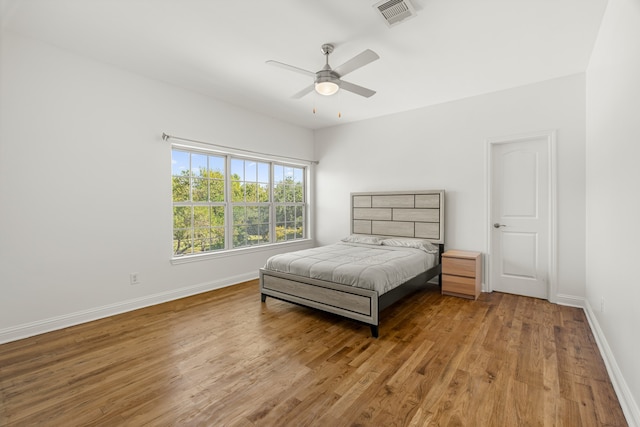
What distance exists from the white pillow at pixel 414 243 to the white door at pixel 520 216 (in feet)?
2.47

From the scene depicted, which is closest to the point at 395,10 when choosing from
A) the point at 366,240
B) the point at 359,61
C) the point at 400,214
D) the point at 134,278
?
the point at 359,61

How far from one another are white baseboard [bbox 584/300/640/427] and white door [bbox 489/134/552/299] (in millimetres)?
1064

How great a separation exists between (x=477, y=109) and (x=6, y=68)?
5.15 metres

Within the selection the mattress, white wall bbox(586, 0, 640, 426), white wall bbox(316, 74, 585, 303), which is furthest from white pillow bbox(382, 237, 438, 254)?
white wall bbox(586, 0, 640, 426)

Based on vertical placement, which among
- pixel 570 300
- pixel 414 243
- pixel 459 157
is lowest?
pixel 570 300

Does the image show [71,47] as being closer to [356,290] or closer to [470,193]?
[356,290]

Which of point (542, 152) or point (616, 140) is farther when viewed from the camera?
point (542, 152)

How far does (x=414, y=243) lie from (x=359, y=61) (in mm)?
2606

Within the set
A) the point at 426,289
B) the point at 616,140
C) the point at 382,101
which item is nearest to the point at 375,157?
the point at 382,101

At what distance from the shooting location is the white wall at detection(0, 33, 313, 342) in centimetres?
263

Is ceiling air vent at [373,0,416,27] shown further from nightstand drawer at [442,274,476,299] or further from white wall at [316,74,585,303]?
nightstand drawer at [442,274,476,299]

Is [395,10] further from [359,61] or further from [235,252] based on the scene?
[235,252]

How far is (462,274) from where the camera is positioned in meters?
3.72

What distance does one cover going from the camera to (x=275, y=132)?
5.06 m
